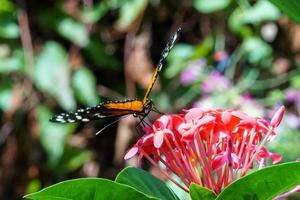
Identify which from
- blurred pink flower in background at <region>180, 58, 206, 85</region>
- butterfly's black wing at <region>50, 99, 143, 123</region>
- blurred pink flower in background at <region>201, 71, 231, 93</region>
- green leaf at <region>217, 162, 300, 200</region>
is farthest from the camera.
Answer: blurred pink flower in background at <region>180, 58, 206, 85</region>

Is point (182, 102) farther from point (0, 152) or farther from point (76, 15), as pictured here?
point (0, 152)

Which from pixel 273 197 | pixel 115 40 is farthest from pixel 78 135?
pixel 273 197

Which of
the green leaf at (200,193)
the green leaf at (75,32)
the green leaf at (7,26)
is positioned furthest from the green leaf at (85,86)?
the green leaf at (200,193)

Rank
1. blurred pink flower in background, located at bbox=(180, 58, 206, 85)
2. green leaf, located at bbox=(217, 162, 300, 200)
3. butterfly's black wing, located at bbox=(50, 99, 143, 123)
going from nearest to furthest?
green leaf, located at bbox=(217, 162, 300, 200) < butterfly's black wing, located at bbox=(50, 99, 143, 123) < blurred pink flower in background, located at bbox=(180, 58, 206, 85)

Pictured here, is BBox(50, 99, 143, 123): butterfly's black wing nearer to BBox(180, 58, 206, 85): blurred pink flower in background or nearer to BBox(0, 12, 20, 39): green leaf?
BBox(180, 58, 206, 85): blurred pink flower in background

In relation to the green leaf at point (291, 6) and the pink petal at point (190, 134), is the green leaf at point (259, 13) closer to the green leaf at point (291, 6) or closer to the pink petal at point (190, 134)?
the green leaf at point (291, 6)

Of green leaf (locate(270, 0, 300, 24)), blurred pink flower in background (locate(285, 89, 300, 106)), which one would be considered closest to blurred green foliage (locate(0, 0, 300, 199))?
blurred pink flower in background (locate(285, 89, 300, 106))

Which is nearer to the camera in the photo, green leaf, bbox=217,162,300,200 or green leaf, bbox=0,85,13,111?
green leaf, bbox=217,162,300,200

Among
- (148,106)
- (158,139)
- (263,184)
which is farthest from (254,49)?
(263,184)
